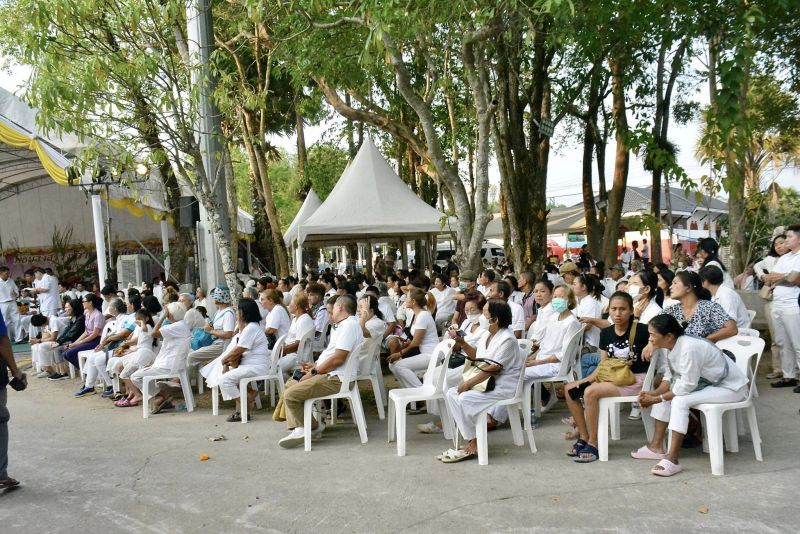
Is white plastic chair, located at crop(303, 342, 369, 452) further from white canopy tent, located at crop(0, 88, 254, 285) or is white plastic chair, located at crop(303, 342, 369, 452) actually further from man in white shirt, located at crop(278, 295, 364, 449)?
white canopy tent, located at crop(0, 88, 254, 285)

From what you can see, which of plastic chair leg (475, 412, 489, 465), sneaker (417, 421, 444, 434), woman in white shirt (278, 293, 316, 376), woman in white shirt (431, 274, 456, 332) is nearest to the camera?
plastic chair leg (475, 412, 489, 465)

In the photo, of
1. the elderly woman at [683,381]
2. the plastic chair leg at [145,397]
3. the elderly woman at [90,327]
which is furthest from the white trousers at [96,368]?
the elderly woman at [683,381]

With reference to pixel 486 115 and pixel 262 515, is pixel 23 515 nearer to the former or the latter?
pixel 262 515

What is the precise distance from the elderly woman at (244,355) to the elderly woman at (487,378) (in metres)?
2.49

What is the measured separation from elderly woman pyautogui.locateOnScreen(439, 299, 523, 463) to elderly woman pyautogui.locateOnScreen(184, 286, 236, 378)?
3.54m

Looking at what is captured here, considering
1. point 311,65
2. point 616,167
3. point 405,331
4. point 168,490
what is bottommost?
point 168,490

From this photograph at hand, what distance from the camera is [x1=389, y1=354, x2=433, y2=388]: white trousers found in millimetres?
7184

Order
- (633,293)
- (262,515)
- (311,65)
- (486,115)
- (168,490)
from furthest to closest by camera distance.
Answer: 1. (311,65)
2. (486,115)
3. (633,293)
4. (168,490)
5. (262,515)

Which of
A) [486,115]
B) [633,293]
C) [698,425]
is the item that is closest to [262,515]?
[698,425]

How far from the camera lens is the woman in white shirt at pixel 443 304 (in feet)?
33.3

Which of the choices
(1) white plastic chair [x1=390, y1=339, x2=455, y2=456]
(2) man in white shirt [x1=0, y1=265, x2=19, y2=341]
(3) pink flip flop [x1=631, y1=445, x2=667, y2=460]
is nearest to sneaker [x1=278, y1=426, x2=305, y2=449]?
(1) white plastic chair [x1=390, y1=339, x2=455, y2=456]

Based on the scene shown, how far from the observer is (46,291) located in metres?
15.3

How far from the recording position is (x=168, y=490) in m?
5.32

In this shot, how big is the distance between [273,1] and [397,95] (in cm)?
840
